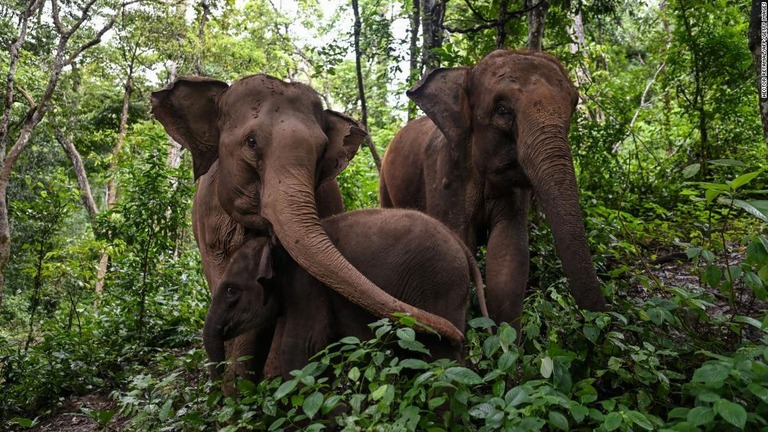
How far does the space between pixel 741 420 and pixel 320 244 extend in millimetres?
2157

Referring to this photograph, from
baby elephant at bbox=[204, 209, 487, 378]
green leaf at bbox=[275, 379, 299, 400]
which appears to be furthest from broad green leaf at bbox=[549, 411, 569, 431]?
baby elephant at bbox=[204, 209, 487, 378]

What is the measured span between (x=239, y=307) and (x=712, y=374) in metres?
2.61

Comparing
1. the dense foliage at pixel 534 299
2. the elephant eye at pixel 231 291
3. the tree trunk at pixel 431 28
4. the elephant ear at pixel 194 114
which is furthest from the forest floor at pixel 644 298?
the tree trunk at pixel 431 28

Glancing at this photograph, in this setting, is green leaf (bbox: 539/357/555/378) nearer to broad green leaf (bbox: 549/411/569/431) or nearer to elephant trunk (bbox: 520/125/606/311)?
broad green leaf (bbox: 549/411/569/431)

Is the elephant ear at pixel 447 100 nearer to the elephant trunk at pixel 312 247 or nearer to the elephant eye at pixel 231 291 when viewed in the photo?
the elephant trunk at pixel 312 247

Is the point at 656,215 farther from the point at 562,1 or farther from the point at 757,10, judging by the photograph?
the point at 757,10

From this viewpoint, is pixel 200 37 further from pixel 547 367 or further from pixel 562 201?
pixel 547 367

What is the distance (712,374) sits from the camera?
2.81 m

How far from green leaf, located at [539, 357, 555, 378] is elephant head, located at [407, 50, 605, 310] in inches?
35.8

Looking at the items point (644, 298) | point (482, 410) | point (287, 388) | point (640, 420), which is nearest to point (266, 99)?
point (287, 388)

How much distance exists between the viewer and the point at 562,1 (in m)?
6.85

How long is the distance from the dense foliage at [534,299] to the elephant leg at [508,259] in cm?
31

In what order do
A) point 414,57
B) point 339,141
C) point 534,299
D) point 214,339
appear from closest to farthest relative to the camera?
point 214,339
point 339,141
point 534,299
point 414,57

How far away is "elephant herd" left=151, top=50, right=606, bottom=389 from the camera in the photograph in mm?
3973
